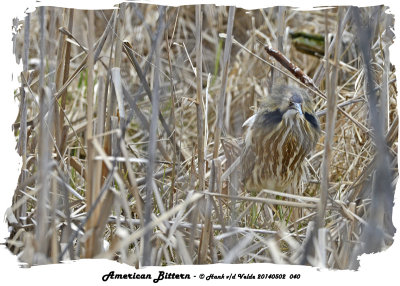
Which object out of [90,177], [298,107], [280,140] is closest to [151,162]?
[90,177]

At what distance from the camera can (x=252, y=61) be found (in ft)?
5.04

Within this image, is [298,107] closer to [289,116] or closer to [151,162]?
[289,116]

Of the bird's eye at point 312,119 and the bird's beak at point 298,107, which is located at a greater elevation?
the bird's beak at point 298,107

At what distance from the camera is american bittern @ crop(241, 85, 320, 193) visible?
1.52 meters

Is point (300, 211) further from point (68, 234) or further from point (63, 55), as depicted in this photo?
point (63, 55)

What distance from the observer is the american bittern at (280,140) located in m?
1.52

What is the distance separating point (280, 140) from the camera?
5.62 ft

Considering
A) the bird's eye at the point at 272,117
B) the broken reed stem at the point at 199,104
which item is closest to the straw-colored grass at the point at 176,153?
the broken reed stem at the point at 199,104

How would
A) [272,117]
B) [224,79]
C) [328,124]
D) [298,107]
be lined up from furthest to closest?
[272,117] → [298,107] → [224,79] → [328,124]

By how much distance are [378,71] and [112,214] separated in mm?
667

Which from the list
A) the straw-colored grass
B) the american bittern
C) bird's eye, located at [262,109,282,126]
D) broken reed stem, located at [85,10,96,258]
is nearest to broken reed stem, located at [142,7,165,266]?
the straw-colored grass

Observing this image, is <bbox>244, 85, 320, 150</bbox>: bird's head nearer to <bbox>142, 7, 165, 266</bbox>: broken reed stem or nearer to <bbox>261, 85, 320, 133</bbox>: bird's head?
<bbox>261, 85, 320, 133</bbox>: bird's head

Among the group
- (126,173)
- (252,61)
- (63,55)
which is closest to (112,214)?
(126,173)

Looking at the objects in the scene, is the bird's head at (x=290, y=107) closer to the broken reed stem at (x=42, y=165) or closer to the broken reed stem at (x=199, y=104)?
the broken reed stem at (x=199, y=104)
